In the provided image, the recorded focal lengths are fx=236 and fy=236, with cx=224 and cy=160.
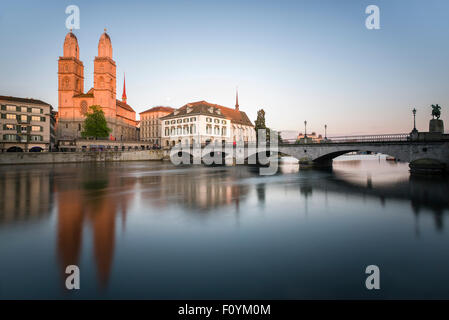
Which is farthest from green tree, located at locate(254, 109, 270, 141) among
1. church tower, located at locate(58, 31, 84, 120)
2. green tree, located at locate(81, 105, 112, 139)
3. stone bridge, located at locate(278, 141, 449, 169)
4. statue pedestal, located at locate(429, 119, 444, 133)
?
church tower, located at locate(58, 31, 84, 120)

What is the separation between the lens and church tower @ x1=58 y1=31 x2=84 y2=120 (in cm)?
7300

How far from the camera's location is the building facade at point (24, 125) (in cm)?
5347

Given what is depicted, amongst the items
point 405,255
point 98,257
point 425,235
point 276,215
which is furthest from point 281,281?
point 425,235

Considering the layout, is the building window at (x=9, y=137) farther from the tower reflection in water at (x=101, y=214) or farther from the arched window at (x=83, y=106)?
the tower reflection in water at (x=101, y=214)

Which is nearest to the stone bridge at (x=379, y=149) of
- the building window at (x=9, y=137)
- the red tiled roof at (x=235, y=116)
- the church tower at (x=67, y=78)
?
the red tiled roof at (x=235, y=116)

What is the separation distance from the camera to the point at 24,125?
183 feet

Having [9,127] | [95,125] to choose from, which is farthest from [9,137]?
[95,125]

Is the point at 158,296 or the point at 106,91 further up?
the point at 106,91

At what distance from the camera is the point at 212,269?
5320mm

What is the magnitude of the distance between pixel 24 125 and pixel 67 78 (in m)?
25.0

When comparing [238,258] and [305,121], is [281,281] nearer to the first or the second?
[238,258]

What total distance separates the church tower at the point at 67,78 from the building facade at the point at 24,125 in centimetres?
1471
